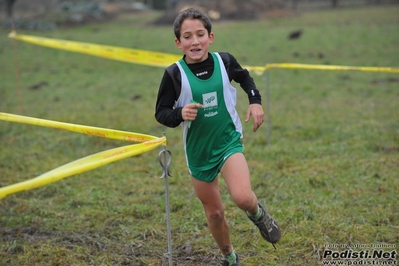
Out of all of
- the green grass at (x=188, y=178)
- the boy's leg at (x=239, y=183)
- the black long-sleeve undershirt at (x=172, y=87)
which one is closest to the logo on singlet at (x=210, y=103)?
the black long-sleeve undershirt at (x=172, y=87)

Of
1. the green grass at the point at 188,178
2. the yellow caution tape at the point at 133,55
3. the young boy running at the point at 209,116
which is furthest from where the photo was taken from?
the yellow caution tape at the point at 133,55

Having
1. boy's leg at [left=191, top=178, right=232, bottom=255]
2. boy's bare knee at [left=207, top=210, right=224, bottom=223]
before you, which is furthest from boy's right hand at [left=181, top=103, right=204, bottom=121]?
boy's bare knee at [left=207, top=210, right=224, bottom=223]

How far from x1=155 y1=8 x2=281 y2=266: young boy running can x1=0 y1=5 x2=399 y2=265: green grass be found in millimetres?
900

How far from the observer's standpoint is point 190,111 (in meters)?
3.53

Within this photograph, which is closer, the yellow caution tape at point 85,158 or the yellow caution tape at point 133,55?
the yellow caution tape at point 85,158

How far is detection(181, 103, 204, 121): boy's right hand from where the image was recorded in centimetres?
352

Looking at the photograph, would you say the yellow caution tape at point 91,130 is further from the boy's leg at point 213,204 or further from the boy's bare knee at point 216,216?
the boy's bare knee at point 216,216

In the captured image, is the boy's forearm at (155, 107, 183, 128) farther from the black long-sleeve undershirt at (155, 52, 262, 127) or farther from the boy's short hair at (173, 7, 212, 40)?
the boy's short hair at (173, 7, 212, 40)

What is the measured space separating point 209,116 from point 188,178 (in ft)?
9.93

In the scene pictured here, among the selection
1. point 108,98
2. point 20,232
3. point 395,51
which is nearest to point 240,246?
point 20,232

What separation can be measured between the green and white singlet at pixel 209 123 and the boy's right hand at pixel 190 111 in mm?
279

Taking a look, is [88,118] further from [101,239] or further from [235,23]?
[235,23]

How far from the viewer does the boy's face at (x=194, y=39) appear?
3.81 meters

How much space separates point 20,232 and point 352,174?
3984 mm
